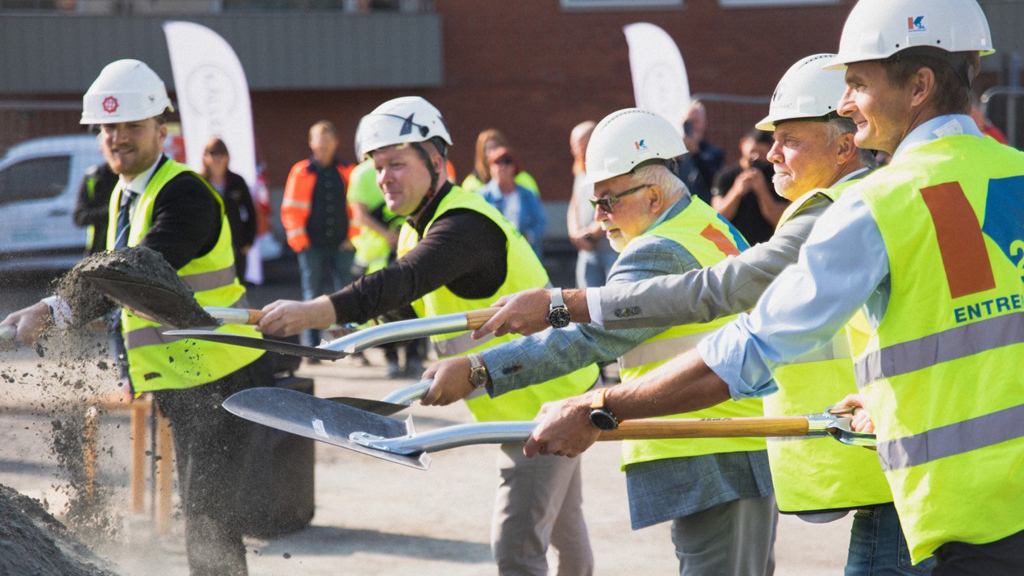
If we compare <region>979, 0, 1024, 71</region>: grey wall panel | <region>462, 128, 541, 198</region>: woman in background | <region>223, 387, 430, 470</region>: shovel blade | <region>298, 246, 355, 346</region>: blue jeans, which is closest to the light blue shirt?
<region>223, 387, 430, 470</region>: shovel blade

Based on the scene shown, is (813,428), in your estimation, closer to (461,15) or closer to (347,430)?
(347,430)

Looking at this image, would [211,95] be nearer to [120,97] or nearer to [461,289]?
[120,97]

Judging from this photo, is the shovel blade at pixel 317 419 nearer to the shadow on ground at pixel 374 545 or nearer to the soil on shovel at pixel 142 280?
the soil on shovel at pixel 142 280

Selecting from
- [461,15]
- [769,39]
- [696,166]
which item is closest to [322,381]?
[696,166]

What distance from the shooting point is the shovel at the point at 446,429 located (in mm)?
2607

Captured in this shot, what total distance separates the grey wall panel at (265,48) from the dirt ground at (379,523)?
13596 millimetres

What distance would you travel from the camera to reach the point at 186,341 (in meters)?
4.45

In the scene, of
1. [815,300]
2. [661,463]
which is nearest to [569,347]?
[661,463]

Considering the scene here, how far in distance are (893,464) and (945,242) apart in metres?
0.45

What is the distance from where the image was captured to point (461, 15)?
2053 centimetres

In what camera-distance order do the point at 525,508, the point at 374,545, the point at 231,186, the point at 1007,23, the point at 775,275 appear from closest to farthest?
the point at 775,275 < the point at 525,508 < the point at 374,545 < the point at 231,186 < the point at 1007,23

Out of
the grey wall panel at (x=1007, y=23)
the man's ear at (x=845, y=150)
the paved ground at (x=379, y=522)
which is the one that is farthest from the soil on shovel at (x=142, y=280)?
the grey wall panel at (x=1007, y=23)

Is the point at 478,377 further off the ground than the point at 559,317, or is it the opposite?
the point at 559,317

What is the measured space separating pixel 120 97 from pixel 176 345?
1.05m
